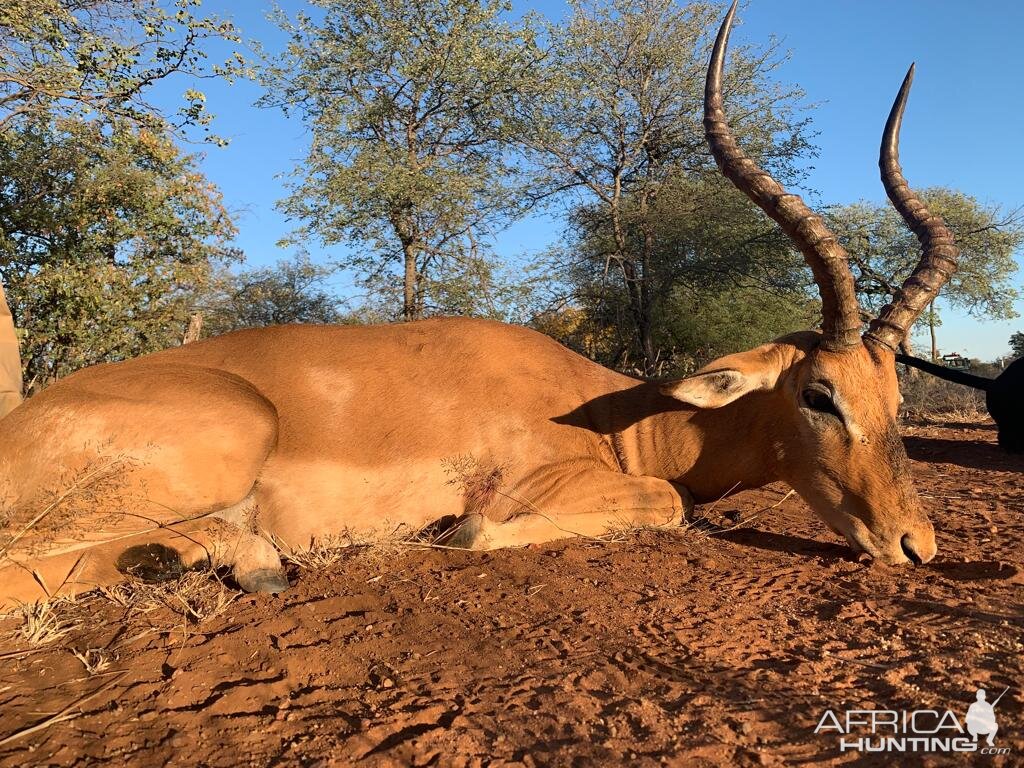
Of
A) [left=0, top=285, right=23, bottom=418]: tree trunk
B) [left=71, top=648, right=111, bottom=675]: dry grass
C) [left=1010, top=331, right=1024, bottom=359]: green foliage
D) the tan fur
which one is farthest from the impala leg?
[left=1010, top=331, right=1024, bottom=359]: green foliage

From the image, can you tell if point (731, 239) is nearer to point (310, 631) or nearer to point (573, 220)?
point (573, 220)

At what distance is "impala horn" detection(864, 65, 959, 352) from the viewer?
4.97m

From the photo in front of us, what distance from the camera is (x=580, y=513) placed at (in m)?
4.71

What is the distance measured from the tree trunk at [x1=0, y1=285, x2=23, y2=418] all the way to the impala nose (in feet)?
22.0

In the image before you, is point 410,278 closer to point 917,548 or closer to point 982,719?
point 917,548

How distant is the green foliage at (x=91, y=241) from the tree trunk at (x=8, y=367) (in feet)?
15.5

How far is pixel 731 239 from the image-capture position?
650 inches

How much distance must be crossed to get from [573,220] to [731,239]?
4322 mm

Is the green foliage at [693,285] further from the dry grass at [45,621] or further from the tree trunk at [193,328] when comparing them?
the dry grass at [45,621]

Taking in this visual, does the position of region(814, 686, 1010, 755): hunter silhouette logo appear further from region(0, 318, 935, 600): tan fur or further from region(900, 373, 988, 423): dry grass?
region(900, 373, 988, 423): dry grass

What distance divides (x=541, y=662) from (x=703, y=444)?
9.32ft

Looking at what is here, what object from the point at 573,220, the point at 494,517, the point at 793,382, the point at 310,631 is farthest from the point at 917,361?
the point at 573,220

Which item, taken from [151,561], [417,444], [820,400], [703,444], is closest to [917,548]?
[820,400]

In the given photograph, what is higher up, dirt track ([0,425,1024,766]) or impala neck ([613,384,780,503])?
impala neck ([613,384,780,503])
